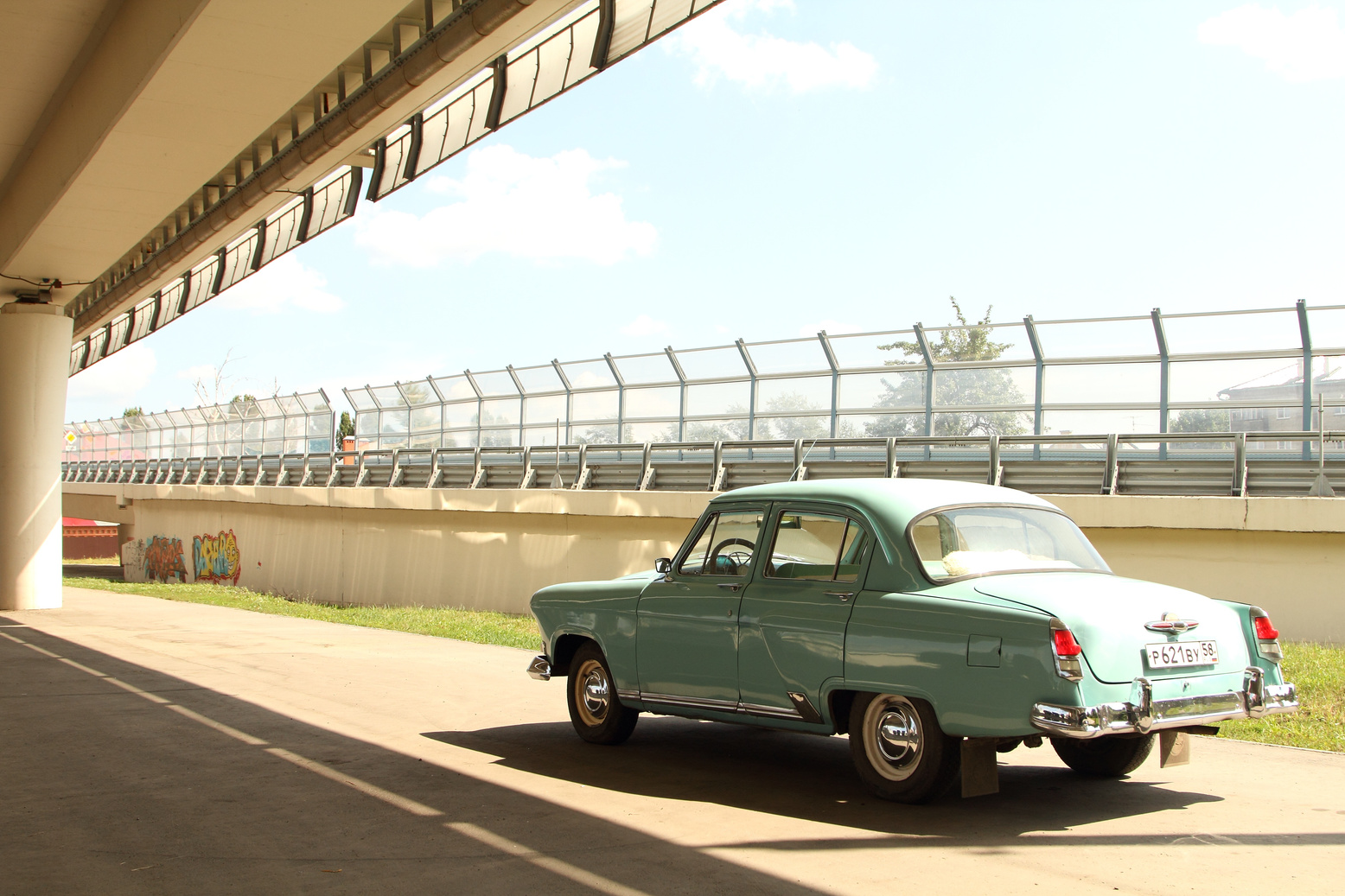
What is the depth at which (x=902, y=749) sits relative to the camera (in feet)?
19.6

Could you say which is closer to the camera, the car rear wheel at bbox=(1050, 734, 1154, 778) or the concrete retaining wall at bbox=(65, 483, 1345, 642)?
the car rear wheel at bbox=(1050, 734, 1154, 778)

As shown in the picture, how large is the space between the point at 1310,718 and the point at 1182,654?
387 centimetres

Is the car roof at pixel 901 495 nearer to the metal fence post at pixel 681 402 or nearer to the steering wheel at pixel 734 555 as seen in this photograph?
the steering wheel at pixel 734 555

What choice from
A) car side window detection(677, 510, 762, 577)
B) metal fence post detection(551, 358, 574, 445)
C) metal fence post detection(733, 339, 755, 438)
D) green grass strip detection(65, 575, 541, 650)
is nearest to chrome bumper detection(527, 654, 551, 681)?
car side window detection(677, 510, 762, 577)

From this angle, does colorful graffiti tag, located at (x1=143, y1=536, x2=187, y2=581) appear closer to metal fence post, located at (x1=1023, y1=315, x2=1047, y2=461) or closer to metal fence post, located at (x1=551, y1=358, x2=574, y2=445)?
metal fence post, located at (x1=551, y1=358, x2=574, y2=445)

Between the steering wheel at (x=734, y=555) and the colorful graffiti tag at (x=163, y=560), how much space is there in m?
33.9

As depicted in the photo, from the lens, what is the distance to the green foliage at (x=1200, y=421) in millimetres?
14719

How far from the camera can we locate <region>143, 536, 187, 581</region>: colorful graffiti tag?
38.0 meters

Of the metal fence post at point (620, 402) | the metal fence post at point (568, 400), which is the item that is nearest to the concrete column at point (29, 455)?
the metal fence post at point (568, 400)

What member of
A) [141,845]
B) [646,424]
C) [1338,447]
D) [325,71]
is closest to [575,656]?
[141,845]

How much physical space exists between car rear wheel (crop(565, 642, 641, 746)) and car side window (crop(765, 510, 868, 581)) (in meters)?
1.65

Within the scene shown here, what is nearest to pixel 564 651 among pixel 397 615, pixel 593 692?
pixel 593 692

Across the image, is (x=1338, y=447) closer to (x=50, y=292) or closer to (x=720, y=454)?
(x=720, y=454)

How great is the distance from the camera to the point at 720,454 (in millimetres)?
18875
